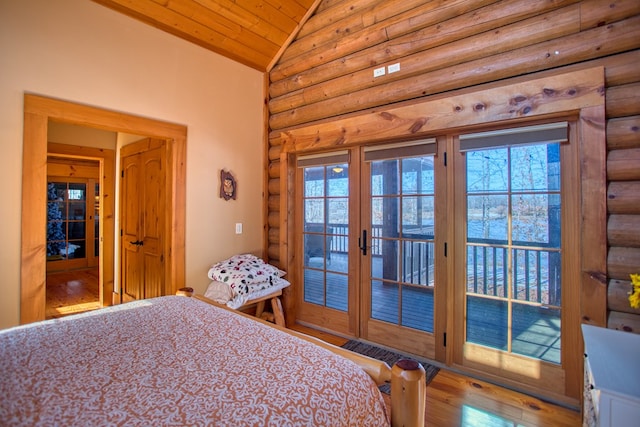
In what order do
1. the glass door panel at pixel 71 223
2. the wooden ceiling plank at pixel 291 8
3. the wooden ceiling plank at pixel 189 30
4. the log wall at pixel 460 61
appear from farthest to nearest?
the glass door panel at pixel 71 223 → the wooden ceiling plank at pixel 291 8 → the wooden ceiling plank at pixel 189 30 → the log wall at pixel 460 61

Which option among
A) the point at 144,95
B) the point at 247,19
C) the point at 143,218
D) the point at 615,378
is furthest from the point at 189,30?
the point at 615,378

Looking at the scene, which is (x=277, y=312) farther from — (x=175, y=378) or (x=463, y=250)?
(x=175, y=378)

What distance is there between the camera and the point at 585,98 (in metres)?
2.01

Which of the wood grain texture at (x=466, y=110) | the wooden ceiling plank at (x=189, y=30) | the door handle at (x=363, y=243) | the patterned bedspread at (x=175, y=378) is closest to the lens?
the patterned bedspread at (x=175, y=378)

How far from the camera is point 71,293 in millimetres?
5035

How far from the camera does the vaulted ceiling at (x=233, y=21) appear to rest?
2.87 meters

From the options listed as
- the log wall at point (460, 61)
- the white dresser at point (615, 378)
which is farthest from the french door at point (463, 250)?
the white dresser at point (615, 378)

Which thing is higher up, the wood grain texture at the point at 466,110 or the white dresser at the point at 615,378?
the wood grain texture at the point at 466,110

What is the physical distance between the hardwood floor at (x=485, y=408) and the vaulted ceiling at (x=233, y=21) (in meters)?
3.83

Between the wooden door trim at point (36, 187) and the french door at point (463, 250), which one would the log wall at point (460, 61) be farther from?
the wooden door trim at point (36, 187)

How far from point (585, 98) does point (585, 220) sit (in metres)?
0.79

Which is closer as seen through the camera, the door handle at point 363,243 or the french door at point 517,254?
the french door at point 517,254

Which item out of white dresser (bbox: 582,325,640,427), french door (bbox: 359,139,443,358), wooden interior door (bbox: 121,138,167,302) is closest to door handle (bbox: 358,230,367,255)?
french door (bbox: 359,139,443,358)

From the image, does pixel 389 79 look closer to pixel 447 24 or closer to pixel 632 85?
pixel 447 24
